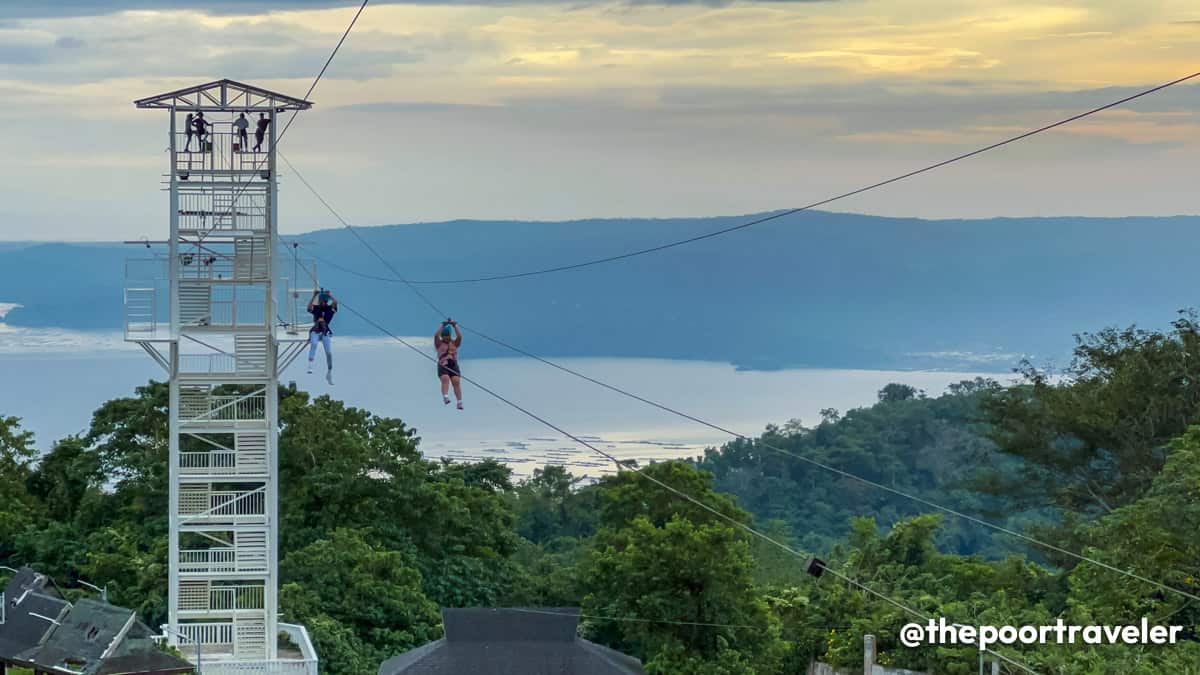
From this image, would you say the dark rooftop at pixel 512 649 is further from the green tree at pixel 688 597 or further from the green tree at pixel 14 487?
the green tree at pixel 14 487

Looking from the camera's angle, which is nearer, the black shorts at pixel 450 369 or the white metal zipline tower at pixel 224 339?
the black shorts at pixel 450 369

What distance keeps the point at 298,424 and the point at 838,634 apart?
1505 cm

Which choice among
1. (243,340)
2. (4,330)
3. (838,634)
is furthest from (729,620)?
(4,330)

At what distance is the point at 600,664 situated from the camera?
24.0 metres

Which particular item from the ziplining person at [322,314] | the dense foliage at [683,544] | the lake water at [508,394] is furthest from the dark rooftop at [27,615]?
the lake water at [508,394]

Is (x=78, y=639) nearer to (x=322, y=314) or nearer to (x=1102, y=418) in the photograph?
(x=322, y=314)

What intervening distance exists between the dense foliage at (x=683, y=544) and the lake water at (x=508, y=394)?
141 ft

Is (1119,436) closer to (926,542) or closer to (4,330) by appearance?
(926,542)

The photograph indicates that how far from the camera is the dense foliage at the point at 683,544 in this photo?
102 feet

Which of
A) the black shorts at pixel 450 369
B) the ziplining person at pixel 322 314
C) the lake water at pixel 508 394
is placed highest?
the ziplining person at pixel 322 314

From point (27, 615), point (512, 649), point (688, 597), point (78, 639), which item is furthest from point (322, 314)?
point (688, 597)

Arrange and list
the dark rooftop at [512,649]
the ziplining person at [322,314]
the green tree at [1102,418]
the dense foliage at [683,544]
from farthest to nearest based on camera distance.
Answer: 1. the green tree at [1102,418]
2. the dense foliage at [683,544]
3. the ziplining person at [322,314]
4. the dark rooftop at [512,649]

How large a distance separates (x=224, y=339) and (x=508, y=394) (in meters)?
88.0

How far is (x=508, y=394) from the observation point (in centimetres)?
11888
